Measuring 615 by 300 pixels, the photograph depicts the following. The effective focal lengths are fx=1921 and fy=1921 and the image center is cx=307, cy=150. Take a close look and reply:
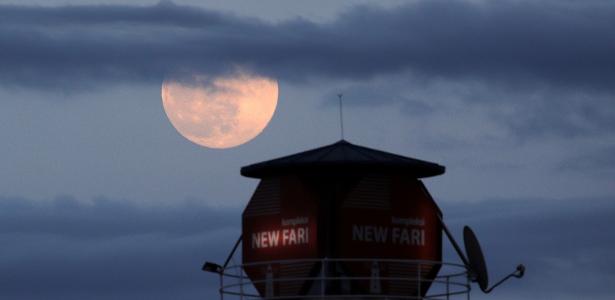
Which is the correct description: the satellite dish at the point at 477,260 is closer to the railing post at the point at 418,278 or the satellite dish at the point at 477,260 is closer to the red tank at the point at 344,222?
the red tank at the point at 344,222

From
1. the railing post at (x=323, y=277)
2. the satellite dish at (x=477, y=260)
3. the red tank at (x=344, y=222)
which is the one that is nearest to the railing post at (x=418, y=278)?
the red tank at (x=344, y=222)

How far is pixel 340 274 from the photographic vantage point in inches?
2383

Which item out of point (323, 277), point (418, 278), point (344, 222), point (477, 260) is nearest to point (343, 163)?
point (344, 222)

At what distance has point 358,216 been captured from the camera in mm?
61250

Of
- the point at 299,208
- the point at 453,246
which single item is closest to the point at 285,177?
the point at 299,208

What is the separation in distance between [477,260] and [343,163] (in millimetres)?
5796

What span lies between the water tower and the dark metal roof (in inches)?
1.3

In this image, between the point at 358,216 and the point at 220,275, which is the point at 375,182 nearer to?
the point at 358,216

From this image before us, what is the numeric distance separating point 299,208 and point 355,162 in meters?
2.37

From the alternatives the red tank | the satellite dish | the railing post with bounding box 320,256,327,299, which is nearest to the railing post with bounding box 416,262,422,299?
the red tank

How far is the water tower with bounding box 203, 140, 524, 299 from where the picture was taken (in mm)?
60719

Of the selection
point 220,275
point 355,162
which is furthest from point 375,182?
point 220,275

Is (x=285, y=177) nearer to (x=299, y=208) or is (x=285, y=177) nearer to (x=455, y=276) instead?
(x=299, y=208)

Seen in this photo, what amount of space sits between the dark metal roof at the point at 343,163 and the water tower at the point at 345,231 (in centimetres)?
3
